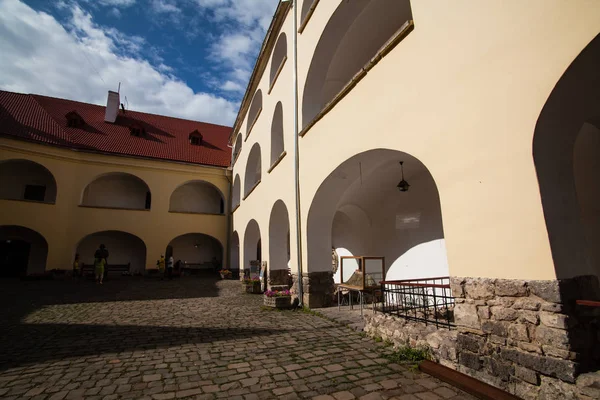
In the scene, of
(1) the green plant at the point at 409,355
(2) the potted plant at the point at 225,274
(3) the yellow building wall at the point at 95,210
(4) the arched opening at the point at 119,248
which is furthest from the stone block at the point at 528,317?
(4) the arched opening at the point at 119,248

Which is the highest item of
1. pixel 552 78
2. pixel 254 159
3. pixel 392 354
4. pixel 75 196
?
pixel 254 159

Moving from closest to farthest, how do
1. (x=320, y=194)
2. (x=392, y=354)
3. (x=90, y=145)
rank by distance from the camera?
(x=392, y=354) < (x=320, y=194) < (x=90, y=145)

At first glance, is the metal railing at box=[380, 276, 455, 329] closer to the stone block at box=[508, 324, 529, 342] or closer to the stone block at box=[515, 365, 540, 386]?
the stone block at box=[508, 324, 529, 342]

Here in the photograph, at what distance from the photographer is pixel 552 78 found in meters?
2.92

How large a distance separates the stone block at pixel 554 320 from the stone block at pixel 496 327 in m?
0.37

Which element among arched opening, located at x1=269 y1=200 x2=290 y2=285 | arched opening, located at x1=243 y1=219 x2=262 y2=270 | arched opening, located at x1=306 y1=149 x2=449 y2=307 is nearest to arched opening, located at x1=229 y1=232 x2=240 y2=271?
arched opening, located at x1=243 y1=219 x2=262 y2=270

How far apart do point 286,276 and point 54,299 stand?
25.6ft

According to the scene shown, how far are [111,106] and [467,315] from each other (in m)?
26.7

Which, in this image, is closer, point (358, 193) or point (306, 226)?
point (306, 226)

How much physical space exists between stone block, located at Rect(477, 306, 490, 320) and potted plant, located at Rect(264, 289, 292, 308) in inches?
223

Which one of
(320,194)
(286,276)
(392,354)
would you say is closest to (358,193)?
(320,194)

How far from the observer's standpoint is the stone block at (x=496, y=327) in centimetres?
316

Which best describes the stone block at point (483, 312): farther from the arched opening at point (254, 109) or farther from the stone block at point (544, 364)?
the arched opening at point (254, 109)

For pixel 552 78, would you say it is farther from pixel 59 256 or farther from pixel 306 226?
pixel 59 256
